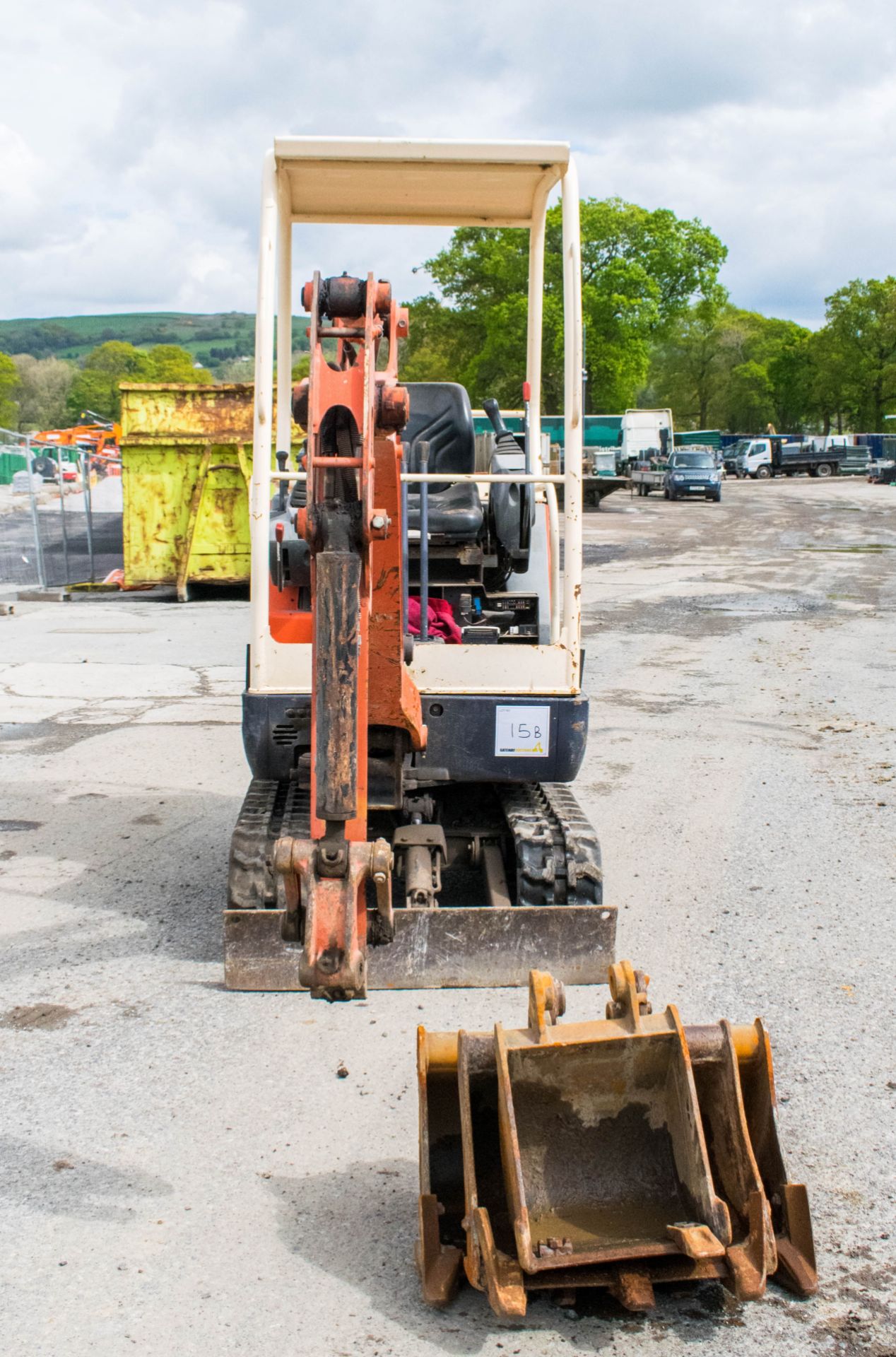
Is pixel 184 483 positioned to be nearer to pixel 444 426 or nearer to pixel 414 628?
pixel 444 426

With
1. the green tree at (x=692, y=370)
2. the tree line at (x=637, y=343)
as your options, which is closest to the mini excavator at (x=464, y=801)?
the tree line at (x=637, y=343)

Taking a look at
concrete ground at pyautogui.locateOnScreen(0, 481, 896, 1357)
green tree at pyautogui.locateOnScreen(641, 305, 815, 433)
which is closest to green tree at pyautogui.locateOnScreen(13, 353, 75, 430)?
green tree at pyautogui.locateOnScreen(641, 305, 815, 433)

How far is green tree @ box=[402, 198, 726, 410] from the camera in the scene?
5784 centimetres

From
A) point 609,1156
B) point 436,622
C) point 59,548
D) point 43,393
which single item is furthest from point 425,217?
point 43,393

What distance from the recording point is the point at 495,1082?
337 cm

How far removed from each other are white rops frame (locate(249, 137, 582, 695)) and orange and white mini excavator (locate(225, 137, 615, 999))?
0.01 meters

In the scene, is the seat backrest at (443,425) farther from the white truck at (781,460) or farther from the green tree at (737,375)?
the green tree at (737,375)

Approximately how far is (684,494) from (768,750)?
3422cm

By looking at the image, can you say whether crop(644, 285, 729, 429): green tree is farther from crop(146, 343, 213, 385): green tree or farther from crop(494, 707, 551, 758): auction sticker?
crop(494, 707, 551, 758): auction sticker

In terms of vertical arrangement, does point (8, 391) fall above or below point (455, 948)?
above

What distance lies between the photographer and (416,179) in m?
5.35

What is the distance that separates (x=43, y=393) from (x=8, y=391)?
1608cm

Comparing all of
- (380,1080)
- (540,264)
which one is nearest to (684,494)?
(540,264)

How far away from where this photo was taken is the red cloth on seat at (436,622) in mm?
5621
